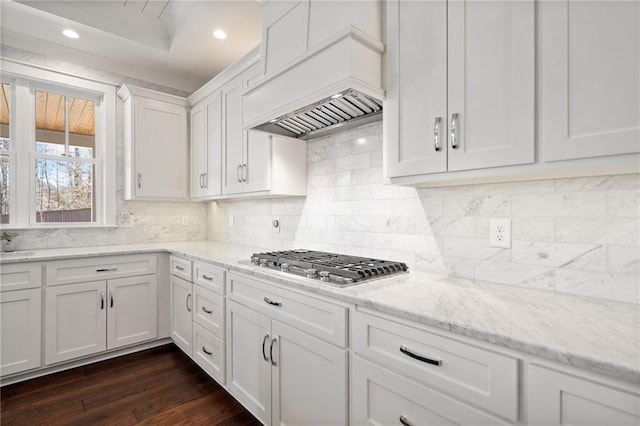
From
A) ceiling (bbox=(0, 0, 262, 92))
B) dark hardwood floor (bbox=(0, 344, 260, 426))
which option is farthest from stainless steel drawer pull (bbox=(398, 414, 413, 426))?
ceiling (bbox=(0, 0, 262, 92))

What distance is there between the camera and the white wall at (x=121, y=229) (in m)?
2.83

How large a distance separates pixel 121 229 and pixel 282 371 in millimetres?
2488

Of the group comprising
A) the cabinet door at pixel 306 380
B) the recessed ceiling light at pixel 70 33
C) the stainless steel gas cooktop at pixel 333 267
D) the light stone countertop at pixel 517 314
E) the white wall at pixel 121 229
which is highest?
the recessed ceiling light at pixel 70 33

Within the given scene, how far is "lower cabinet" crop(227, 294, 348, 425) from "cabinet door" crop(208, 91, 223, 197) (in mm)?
1346

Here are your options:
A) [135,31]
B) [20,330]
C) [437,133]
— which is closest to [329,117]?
[437,133]

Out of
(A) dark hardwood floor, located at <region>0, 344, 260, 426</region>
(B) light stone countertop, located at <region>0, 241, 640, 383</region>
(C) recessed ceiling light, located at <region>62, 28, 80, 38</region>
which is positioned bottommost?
(A) dark hardwood floor, located at <region>0, 344, 260, 426</region>

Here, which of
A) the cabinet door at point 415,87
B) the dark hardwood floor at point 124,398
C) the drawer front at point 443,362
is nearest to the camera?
the drawer front at point 443,362

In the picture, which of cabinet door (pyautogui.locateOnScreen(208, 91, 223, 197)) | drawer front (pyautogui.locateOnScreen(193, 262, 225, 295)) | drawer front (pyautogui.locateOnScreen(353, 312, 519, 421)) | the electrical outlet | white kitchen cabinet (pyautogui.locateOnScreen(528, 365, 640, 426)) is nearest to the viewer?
white kitchen cabinet (pyautogui.locateOnScreen(528, 365, 640, 426))

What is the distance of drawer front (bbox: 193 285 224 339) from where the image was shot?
2180 mm

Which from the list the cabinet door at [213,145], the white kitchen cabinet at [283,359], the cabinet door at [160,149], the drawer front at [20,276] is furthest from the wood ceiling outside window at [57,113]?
the white kitchen cabinet at [283,359]

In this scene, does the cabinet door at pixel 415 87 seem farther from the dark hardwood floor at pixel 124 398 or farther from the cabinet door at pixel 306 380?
the dark hardwood floor at pixel 124 398

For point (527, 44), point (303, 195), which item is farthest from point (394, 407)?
point (303, 195)

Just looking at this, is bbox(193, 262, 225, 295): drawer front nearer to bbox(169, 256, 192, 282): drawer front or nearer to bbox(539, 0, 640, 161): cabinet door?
bbox(169, 256, 192, 282): drawer front

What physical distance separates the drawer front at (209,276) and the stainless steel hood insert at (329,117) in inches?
39.7
